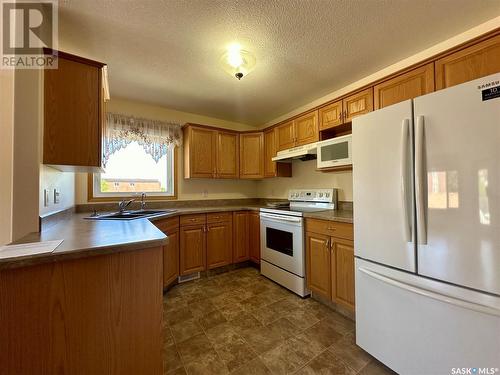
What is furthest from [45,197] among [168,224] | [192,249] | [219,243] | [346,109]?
[346,109]

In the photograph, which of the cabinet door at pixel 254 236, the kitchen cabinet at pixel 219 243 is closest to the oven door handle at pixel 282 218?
the cabinet door at pixel 254 236

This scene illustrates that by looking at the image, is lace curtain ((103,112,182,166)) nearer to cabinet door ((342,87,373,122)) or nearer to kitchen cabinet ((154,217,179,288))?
kitchen cabinet ((154,217,179,288))

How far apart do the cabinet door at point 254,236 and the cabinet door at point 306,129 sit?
1218mm

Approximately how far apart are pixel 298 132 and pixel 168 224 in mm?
2022

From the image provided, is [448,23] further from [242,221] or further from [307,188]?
[242,221]

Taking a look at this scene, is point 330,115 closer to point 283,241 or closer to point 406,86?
point 406,86

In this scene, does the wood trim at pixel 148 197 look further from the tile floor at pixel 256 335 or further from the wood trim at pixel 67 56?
the wood trim at pixel 67 56

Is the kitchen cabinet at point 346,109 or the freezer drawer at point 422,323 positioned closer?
the freezer drawer at point 422,323

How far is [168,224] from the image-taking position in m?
2.46

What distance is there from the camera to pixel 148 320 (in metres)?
1.04

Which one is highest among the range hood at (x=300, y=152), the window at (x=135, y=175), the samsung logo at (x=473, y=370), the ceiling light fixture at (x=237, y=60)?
the ceiling light fixture at (x=237, y=60)

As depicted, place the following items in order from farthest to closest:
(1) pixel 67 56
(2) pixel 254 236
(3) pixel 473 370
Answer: (2) pixel 254 236 < (1) pixel 67 56 < (3) pixel 473 370

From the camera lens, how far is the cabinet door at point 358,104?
80.7 inches

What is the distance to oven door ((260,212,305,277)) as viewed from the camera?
2338 millimetres
